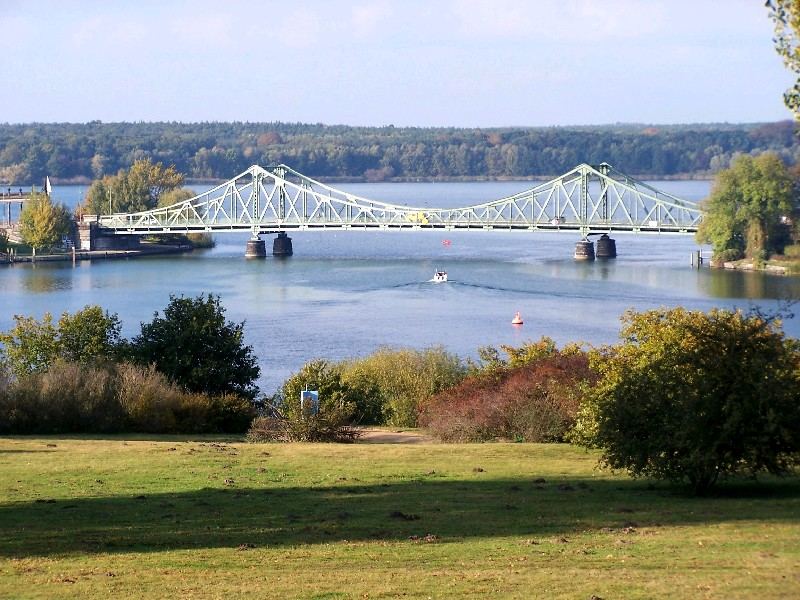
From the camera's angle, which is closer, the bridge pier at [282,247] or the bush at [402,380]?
the bush at [402,380]

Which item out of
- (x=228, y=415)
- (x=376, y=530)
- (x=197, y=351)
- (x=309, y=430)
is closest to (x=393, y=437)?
(x=309, y=430)

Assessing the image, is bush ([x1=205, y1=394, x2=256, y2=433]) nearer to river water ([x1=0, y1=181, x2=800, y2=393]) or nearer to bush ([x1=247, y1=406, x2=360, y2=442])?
bush ([x1=247, y1=406, x2=360, y2=442])

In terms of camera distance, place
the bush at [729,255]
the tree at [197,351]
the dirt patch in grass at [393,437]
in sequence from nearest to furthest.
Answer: the dirt patch in grass at [393,437]
the tree at [197,351]
the bush at [729,255]

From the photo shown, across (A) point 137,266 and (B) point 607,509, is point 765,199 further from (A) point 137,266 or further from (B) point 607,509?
(B) point 607,509

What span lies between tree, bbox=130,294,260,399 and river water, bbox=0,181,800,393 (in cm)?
430

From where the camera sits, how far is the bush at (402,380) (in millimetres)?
26594

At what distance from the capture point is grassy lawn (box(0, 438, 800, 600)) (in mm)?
10062

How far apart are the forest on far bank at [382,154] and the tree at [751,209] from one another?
3086 inches

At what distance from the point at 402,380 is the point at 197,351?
13.0ft

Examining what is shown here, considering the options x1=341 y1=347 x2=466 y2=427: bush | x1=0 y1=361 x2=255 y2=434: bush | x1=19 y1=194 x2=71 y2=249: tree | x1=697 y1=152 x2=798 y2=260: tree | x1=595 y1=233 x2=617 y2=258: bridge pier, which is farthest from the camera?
x1=19 y1=194 x2=71 y2=249: tree

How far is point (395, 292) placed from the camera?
59.6m

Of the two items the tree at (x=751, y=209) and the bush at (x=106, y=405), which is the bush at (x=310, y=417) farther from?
the tree at (x=751, y=209)

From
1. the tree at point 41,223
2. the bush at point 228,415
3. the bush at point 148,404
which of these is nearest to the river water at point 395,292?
the tree at point 41,223

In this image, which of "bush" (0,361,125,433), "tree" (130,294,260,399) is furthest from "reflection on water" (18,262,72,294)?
"bush" (0,361,125,433)
